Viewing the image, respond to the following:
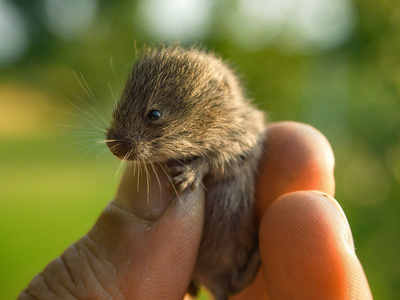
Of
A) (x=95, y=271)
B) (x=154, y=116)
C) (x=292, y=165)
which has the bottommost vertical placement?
(x=95, y=271)

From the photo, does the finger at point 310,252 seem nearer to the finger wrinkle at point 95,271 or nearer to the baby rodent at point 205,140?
the baby rodent at point 205,140

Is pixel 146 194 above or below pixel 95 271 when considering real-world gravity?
above

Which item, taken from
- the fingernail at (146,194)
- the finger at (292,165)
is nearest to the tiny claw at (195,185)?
the fingernail at (146,194)

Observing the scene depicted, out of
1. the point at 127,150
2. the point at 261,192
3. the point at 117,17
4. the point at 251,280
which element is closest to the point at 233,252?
the point at 251,280

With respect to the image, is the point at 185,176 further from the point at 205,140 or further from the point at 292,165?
the point at 292,165

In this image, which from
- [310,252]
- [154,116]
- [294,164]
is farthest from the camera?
[294,164]

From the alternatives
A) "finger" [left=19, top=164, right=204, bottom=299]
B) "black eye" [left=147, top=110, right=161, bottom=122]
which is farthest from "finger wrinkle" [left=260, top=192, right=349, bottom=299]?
"black eye" [left=147, top=110, right=161, bottom=122]

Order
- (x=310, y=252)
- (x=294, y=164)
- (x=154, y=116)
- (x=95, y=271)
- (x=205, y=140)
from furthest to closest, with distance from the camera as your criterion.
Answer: (x=294, y=164)
(x=205, y=140)
(x=154, y=116)
(x=95, y=271)
(x=310, y=252)

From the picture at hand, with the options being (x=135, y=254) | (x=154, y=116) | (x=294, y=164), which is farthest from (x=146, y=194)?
(x=294, y=164)

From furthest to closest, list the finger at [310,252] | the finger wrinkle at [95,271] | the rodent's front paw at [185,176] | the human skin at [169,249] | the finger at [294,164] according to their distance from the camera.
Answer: the finger at [294,164] → the rodent's front paw at [185,176] → the finger wrinkle at [95,271] → the human skin at [169,249] → the finger at [310,252]
